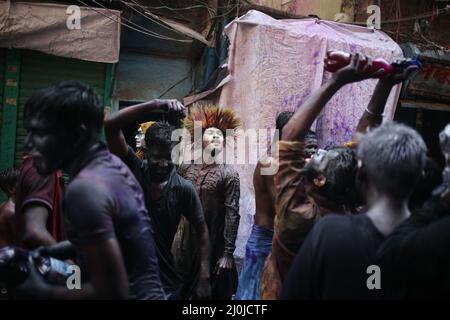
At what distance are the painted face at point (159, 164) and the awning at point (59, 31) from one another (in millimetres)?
2878

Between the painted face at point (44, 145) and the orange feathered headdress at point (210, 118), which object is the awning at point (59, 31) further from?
the painted face at point (44, 145)

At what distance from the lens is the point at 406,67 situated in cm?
253

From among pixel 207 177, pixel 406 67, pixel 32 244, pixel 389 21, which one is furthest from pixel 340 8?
pixel 32 244

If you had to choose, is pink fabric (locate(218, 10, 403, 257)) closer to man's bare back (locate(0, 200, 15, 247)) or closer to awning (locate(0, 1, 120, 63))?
awning (locate(0, 1, 120, 63))

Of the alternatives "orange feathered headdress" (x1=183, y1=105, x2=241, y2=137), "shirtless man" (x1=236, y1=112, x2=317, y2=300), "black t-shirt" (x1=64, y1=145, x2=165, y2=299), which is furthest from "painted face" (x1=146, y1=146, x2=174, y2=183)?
"black t-shirt" (x1=64, y1=145, x2=165, y2=299)

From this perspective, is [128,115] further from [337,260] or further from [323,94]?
[337,260]

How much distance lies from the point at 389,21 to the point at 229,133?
3.76m

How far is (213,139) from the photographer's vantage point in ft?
16.0

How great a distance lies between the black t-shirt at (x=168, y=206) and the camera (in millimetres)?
3434

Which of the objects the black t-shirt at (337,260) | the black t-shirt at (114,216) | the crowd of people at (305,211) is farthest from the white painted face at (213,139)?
the black t-shirt at (337,260)

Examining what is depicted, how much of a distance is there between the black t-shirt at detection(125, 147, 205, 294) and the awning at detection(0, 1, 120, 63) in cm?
301

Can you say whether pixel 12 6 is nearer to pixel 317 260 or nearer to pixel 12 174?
pixel 12 174

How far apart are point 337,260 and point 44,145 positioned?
124 cm
